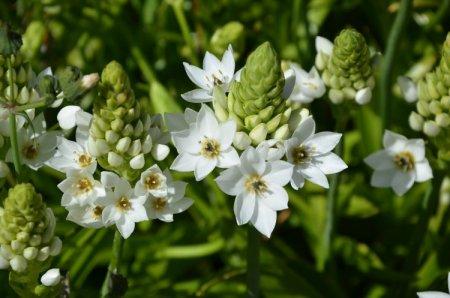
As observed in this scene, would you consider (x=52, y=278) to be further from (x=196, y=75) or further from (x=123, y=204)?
(x=196, y=75)

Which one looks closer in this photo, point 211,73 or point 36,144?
point 36,144

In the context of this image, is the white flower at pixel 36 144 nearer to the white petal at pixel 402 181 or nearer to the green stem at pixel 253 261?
the green stem at pixel 253 261

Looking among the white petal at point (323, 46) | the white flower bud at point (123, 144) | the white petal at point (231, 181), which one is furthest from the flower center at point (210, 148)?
the white petal at point (323, 46)

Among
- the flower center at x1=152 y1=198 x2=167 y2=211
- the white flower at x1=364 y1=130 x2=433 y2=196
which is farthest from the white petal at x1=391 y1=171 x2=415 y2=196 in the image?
the flower center at x1=152 y1=198 x2=167 y2=211

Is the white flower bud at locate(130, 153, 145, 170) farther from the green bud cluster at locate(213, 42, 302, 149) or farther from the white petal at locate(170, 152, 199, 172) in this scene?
the green bud cluster at locate(213, 42, 302, 149)

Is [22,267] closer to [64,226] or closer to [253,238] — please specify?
[253,238]

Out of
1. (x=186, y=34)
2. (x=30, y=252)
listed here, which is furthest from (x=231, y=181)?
(x=186, y=34)
